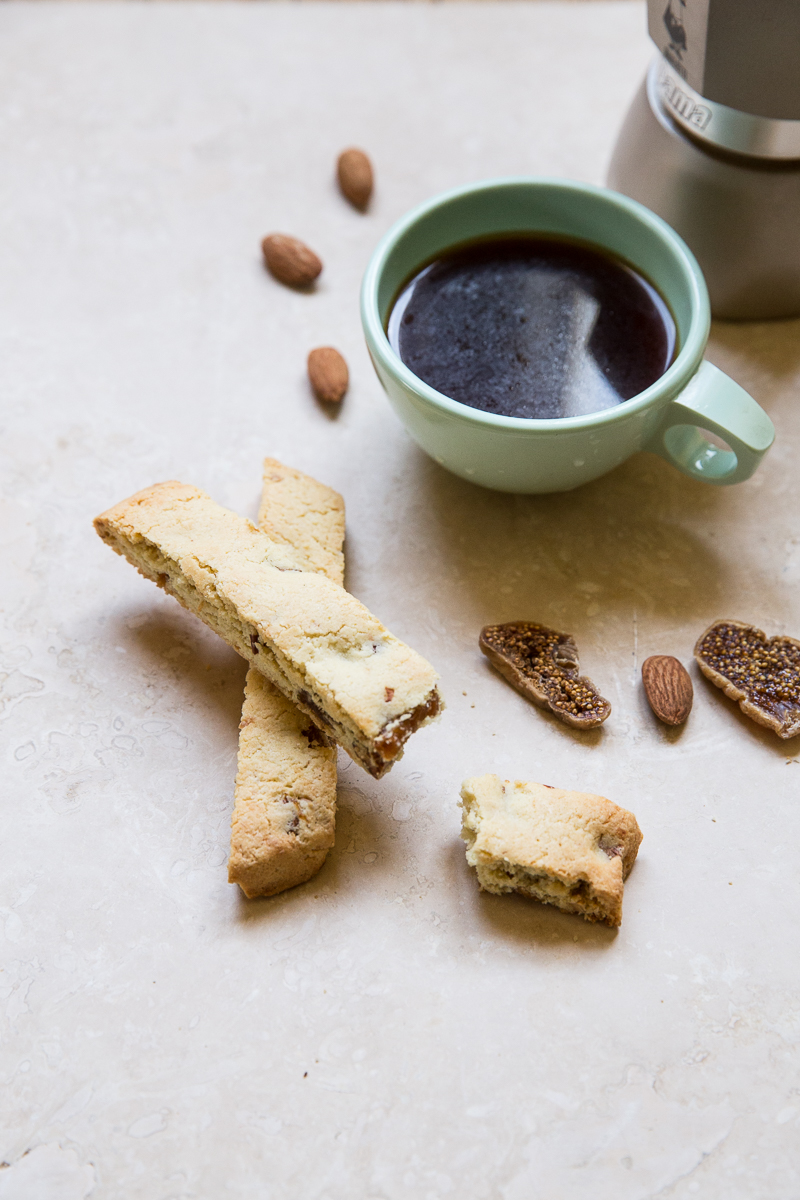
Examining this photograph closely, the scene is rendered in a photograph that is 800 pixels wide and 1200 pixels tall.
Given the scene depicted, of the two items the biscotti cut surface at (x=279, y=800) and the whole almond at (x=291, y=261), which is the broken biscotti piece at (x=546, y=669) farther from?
the whole almond at (x=291, y=261)

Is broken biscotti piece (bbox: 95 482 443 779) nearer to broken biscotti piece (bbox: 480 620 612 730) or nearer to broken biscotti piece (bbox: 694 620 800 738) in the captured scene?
broken biscotti piece (bbox: 480 620 612 730)

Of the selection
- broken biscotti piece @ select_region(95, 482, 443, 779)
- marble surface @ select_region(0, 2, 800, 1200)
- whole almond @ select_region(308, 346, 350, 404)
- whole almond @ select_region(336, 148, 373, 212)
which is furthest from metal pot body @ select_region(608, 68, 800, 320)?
broken biscotti piece @ select_region(95, 482, 443, 779)

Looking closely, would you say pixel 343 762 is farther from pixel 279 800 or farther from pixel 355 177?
pixel 355 177

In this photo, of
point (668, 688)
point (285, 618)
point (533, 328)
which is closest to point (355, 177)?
point (533, 328)

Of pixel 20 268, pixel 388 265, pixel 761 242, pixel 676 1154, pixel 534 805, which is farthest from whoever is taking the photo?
pixel 20 268

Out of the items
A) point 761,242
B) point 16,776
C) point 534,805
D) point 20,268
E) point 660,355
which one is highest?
point 761,242

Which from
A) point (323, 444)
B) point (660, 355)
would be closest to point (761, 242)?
point (660, 355)

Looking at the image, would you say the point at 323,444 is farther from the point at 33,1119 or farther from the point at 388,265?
the point at 33,1119
